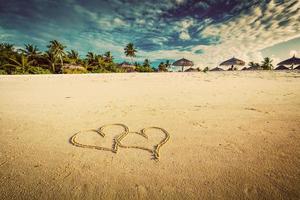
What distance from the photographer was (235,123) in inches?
152

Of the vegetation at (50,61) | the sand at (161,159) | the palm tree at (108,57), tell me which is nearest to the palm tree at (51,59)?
the vegetation at (50,61)

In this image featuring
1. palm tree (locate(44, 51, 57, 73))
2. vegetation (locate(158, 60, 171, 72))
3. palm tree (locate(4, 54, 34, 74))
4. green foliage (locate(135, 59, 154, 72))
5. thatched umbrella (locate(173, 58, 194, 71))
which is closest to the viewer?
→ palm tree (locate(4, 54, 34, 74))

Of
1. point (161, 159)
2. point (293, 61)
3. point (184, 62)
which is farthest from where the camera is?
point (184, 62)

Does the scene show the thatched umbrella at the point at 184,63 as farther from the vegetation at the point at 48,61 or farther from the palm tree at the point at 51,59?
the palm tree at the point at 51,59

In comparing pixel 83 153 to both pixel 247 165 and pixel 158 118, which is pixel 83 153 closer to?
pixel 158 118

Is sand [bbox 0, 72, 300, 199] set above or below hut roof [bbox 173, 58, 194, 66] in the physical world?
below

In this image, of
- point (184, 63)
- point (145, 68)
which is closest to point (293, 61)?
point (184, 63)

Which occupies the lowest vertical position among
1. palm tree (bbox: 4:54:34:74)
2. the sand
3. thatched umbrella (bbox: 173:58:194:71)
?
the sand

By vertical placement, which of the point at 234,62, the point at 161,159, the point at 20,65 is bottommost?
the point at 161,159

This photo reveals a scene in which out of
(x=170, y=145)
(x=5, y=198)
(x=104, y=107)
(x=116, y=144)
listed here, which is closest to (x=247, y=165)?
(x=170, y=145)

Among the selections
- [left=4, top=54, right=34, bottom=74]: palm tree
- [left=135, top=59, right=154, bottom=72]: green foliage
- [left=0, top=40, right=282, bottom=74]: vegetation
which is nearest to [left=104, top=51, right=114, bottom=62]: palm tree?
[left=0, top=40, right=282, bottom=74]: vegetation

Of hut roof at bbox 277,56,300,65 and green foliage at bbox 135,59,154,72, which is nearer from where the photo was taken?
hut roof at bbox 277,56,300,65

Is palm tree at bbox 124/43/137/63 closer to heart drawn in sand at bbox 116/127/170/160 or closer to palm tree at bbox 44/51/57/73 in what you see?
palm tree at bbox 44/51/57/73

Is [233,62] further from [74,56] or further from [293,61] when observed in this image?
[74,56]
